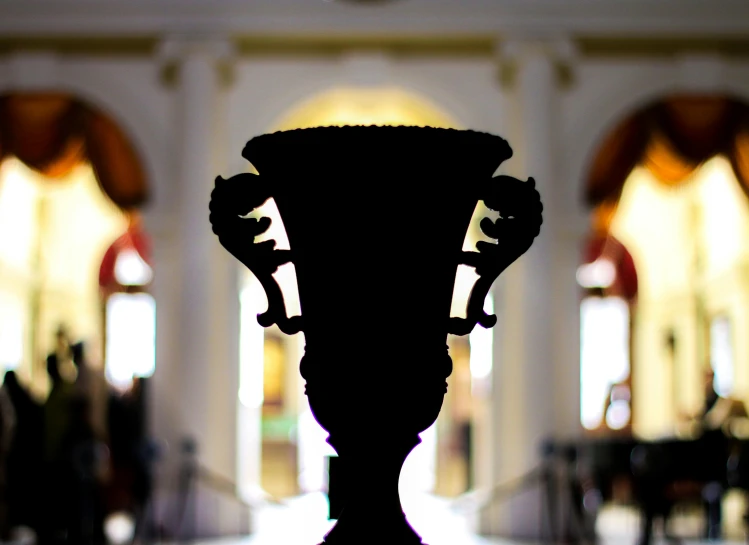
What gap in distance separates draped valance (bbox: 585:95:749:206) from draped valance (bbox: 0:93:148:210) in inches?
171

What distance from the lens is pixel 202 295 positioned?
11344 millimetres

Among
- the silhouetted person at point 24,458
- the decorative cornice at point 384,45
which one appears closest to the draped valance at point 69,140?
the decorative cornice at point 384,45

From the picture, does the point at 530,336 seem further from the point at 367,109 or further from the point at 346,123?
the point at 367,109

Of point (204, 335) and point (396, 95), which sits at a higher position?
point (396, 95)

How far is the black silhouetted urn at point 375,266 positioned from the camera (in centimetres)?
300

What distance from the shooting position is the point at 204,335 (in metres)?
11.3

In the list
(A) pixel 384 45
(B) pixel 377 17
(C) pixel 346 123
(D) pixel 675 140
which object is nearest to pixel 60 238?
(C) pixel 346 123

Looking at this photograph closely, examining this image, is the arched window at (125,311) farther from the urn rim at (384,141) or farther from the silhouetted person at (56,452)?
the urn rim at (384,141)

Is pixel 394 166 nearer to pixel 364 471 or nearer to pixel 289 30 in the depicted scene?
pixel 364 471

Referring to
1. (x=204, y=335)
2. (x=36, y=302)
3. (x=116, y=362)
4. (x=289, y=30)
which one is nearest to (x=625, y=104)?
(x=289, y=30)

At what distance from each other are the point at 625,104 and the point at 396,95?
2173 mm

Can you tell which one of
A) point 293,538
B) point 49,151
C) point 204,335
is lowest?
point 293,538

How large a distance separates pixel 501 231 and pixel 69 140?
30.9 ft

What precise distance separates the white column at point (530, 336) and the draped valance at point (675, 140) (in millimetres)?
526
